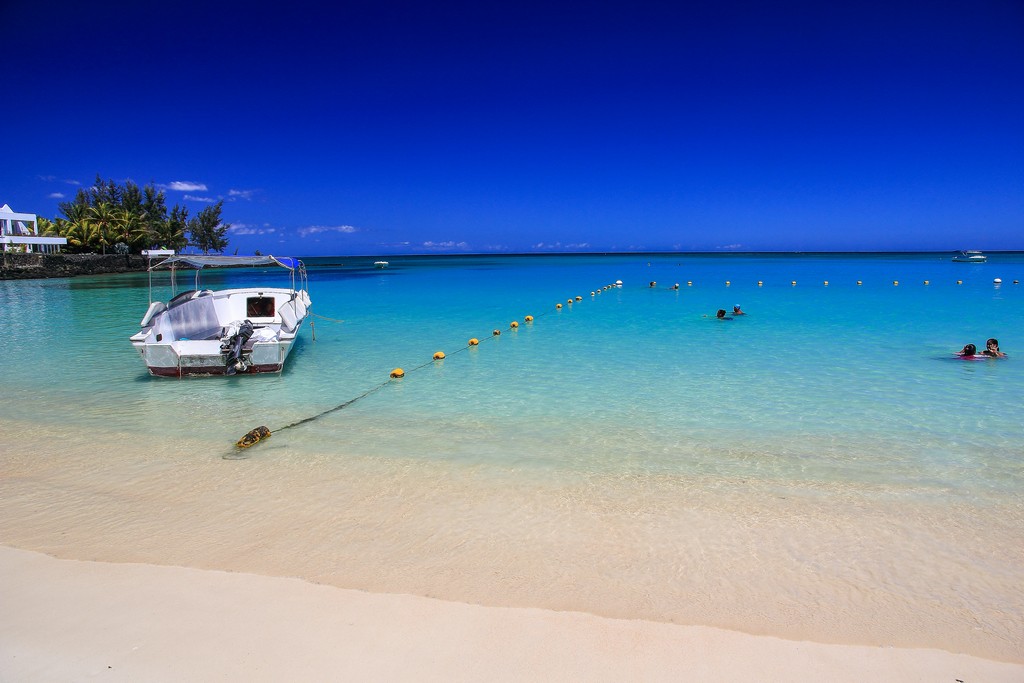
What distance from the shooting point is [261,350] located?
392 inches

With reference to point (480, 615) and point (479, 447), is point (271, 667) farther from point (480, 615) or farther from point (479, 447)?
point (479, 447)

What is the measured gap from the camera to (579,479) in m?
5.61

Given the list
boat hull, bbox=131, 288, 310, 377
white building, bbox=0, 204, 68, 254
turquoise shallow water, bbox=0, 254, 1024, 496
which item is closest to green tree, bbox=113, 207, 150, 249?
white building, bbox=0, 204, 68, 254

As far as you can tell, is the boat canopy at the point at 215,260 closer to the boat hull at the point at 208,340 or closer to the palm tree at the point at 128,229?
the boat hull at the point at 208,340

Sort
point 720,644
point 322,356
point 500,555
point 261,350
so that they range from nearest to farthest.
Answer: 1. point 720,644
2. point 500,555
3. point 261,350
4. point 322,356

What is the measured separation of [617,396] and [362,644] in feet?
20.7

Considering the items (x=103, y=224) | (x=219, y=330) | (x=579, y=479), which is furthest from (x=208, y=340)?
(x=103, y=224)

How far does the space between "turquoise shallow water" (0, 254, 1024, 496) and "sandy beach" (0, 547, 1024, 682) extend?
2.70 meters

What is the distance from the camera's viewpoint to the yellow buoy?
6.57 meters

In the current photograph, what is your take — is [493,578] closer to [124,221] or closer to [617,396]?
[617,396]

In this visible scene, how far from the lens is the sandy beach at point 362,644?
2.86 metres

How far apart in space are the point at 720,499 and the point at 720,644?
83.4 inches

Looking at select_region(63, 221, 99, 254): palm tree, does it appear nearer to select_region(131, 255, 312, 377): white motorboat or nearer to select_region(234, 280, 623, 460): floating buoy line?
select_region(131, 255, 312, 377): white motorboat

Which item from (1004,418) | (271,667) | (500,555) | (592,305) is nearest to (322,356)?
(500,555)
